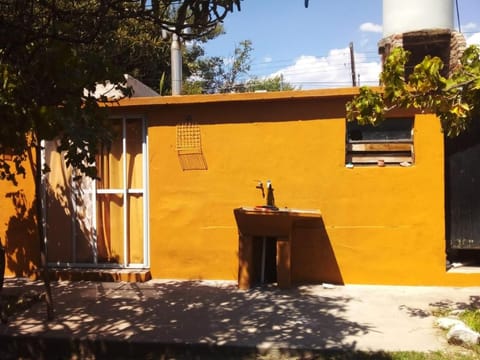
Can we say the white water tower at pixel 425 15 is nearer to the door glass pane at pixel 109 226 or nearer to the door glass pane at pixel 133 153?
the door glass pane at pixel 133 153

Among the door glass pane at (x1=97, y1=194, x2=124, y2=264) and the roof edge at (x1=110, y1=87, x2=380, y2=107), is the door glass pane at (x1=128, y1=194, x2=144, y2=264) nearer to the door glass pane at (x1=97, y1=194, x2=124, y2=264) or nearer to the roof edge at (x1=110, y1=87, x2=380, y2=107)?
the door glass pane at (x1=97, y1=194, x2=124, y2=264)

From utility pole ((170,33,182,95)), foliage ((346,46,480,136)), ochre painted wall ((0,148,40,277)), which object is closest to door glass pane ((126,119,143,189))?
ochre painted wall ((0,148,40,277))

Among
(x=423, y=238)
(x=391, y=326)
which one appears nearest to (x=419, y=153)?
(x=423, y=238)

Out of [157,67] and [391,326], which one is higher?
[157,67]

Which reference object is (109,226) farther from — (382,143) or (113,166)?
(382,143)

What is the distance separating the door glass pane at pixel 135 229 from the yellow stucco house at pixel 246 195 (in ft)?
0.05

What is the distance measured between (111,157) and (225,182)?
179 cm

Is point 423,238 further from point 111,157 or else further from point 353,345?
point 111,157

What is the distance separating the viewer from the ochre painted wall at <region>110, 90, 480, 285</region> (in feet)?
22.8

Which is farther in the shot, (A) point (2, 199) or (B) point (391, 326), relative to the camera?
(A) point (2, 199)

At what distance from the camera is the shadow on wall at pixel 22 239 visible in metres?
7.84

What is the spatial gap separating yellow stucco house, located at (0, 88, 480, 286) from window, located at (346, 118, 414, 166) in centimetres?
1

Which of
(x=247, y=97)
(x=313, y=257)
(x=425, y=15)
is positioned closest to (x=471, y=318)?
(x=313, y=257)

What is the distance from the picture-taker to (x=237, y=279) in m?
7.35
